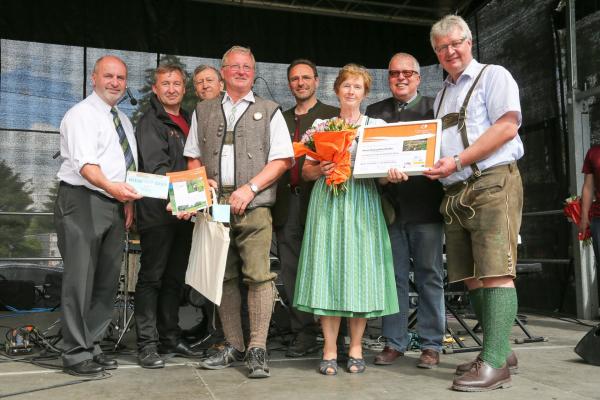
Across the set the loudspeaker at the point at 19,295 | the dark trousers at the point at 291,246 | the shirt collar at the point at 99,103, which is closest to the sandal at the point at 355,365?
the dark trousers at the point at 291,246

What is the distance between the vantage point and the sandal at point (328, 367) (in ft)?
8.46

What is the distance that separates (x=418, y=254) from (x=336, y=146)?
765 millimetres

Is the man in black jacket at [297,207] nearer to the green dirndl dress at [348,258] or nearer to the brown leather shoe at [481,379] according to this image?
the green dirndl dress at [348,258]

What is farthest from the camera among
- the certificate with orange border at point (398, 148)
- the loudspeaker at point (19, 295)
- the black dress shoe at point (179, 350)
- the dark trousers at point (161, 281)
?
the loudspeaker at point (19, 295)

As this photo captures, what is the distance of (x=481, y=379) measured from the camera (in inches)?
90.0

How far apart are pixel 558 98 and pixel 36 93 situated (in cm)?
488

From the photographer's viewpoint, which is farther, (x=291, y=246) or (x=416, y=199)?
(x=291, y=246)

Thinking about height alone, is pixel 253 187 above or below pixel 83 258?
above

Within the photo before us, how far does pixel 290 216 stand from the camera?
10.7ft

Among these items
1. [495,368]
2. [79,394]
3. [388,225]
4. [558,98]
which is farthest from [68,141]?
[558,98]

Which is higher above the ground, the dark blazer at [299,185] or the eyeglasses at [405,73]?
Answer: the eyeglasses at [405,73]

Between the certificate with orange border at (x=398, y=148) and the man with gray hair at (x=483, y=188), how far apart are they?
0.07m

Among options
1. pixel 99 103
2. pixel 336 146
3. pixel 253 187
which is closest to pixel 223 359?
pixel 253 187

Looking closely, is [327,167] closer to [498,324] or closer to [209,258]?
[209,258]
